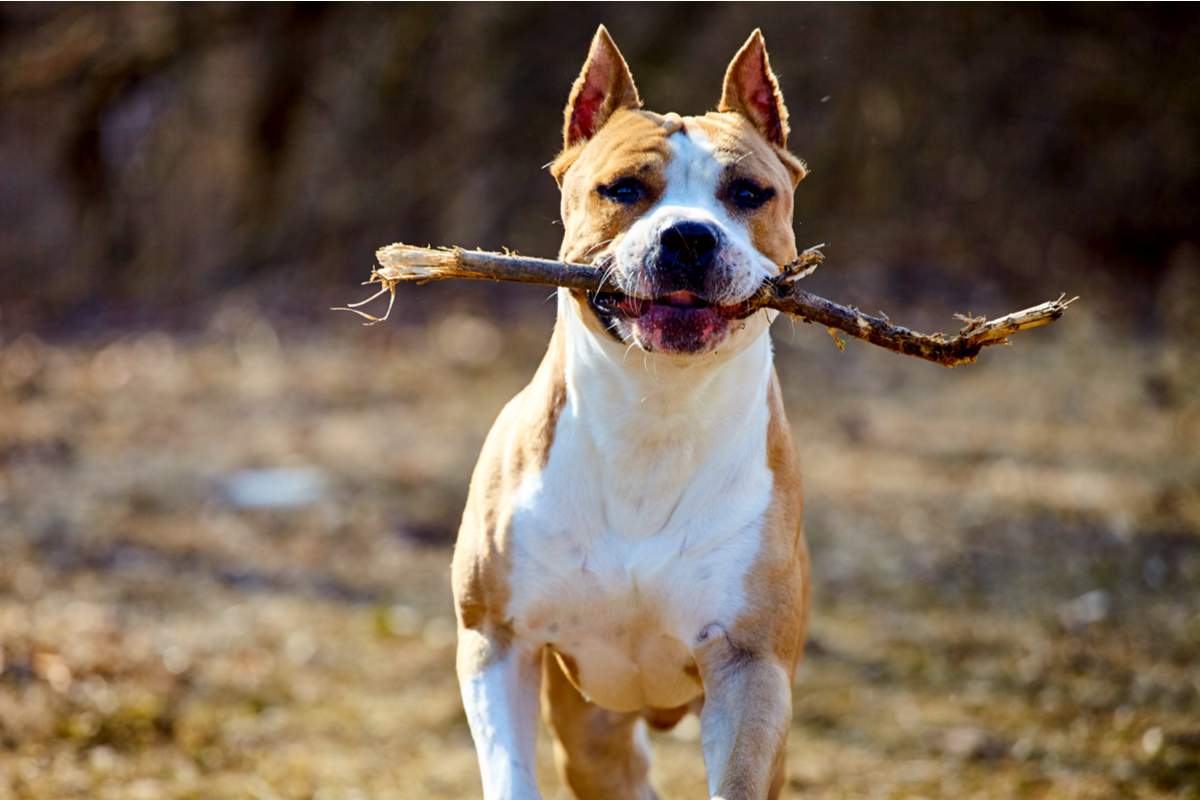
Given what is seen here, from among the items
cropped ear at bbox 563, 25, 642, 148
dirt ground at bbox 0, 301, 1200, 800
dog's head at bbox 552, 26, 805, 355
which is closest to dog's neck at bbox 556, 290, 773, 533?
dog's head at bbox 552, 26, 805, 355

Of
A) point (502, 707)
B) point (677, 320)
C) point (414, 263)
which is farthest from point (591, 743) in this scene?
point (414, 263)

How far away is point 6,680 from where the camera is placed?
18.9 feet

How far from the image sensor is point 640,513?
12.6 ft

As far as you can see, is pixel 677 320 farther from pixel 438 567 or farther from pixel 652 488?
pixel 438 567

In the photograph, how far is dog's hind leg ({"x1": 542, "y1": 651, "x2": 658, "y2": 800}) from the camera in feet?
14.8

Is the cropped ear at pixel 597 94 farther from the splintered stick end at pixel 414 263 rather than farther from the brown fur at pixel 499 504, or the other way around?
the splintered stick end at pixel 414 263

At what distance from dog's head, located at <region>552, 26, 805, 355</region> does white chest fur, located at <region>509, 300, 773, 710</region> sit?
0.62ft

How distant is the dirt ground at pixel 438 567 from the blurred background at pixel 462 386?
0.09 ft

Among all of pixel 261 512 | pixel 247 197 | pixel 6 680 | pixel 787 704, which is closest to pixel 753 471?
pixel 787 704

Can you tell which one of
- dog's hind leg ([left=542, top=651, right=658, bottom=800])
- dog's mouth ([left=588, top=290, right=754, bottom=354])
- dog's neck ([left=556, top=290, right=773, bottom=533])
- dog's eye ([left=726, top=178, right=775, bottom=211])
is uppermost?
dog's eye ([left=726, top=178, right=775, bottom=211])

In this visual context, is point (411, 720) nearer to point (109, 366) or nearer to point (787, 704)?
point (787, 704)

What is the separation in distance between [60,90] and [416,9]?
364cm

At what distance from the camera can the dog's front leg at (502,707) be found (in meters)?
3.58

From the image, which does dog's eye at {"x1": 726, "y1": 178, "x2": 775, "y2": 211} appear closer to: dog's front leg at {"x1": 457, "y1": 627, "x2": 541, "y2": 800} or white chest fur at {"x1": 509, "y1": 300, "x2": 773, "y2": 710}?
white chest fur at {"x1": 509, "y1": 300, "x2": 773, "y2": 710}
